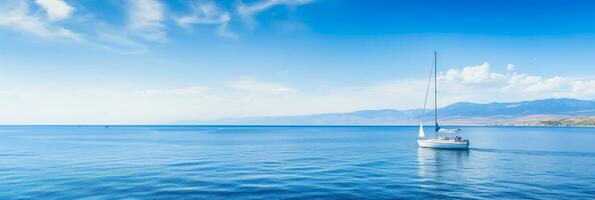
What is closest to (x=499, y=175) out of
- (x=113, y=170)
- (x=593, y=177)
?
(x=593, y=177)

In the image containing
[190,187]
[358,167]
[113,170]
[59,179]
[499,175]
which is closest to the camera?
[190,187]

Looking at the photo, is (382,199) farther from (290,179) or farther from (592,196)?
(592,196)

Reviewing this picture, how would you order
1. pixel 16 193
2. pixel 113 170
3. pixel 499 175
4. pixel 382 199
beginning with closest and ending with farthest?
pixel 382 199 → pixel 16 193 → pixel 499 175 → pixel 113 170

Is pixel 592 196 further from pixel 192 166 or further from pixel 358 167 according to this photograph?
pixel 192 166

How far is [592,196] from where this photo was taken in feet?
107

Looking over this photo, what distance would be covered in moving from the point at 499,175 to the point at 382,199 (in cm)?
2270

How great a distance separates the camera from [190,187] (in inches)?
1414

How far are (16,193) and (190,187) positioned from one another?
16.4 metres

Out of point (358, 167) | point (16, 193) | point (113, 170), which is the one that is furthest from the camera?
point (358, 167)

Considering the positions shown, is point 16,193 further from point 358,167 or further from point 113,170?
point 358,167

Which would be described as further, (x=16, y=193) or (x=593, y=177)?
(x=593, y=177)

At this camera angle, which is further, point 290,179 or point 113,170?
point 113,170

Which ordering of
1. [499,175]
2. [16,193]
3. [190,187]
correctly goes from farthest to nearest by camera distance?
1. [499,175]
2. [190,187]
3. [16,193]

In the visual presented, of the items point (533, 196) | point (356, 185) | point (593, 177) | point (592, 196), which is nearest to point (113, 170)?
point (356, 185)
